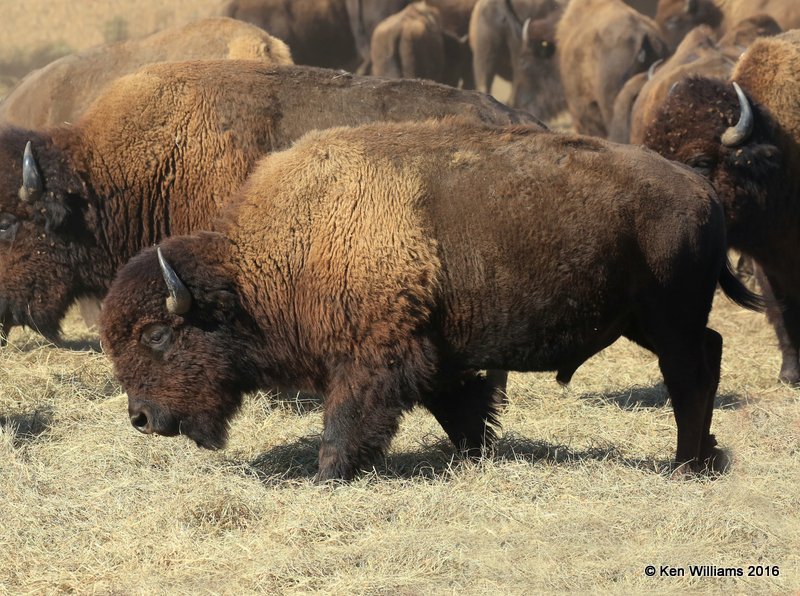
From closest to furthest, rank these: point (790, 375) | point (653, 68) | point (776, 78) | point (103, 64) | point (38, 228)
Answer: point (38, 228)
point (776, 78)
point (790, 375)
point (103, 64)
point (653, 68)

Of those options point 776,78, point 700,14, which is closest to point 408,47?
point 700,14

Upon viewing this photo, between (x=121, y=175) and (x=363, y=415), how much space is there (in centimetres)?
239

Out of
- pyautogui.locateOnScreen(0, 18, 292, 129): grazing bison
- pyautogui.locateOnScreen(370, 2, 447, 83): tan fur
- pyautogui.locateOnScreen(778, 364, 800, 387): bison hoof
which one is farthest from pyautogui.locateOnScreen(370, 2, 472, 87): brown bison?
pyautogui.locateOnScreen(778, 364, 800, 387): bison hoof

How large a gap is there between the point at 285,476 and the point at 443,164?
155cm

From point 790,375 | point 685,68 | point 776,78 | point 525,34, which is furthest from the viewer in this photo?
point 525,34

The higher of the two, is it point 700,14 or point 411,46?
point 700,14

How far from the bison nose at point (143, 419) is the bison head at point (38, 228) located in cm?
174

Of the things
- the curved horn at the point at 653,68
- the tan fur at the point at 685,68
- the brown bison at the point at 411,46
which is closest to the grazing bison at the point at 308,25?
the brown bison at the point at 411,46

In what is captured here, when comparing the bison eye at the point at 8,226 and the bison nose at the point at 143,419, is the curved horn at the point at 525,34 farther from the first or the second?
the bison nose at the point at 143,419

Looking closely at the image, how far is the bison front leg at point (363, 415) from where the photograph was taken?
17.2 ft

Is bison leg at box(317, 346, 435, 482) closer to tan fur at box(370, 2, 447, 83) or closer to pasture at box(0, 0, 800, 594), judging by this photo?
pasture at box(0, 0, 800, 594)

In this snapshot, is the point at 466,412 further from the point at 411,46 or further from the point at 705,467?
the point at 411,46

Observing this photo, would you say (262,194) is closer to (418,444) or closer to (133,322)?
(133,322)

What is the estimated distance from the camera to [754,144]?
24.1 feet
